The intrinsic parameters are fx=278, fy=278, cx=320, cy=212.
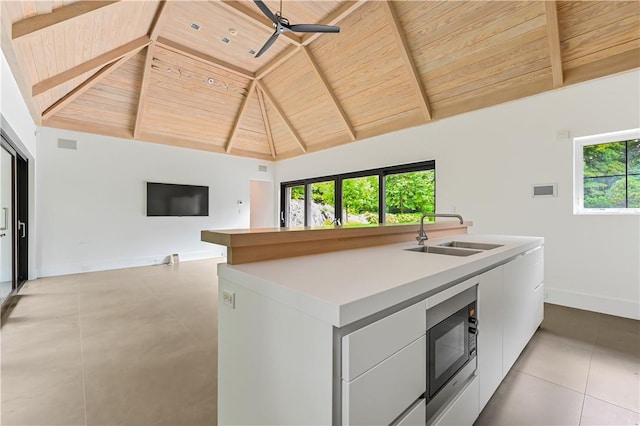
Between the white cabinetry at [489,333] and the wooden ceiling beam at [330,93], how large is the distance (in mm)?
4679

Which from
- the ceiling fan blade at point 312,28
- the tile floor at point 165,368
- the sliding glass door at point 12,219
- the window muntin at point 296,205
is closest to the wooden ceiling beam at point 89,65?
the sliding glass door at point 12,219

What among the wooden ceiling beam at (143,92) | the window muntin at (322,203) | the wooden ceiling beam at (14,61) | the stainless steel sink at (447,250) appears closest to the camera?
the stainless steel sink at (447,250)

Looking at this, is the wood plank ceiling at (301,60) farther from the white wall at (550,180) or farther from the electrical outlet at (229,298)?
the electrical outlet at (229,298)

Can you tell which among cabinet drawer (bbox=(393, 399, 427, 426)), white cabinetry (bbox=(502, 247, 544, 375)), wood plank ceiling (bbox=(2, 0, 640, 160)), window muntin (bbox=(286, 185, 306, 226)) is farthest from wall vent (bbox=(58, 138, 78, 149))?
white cabinetry (bbox=(502, 247, 544, 375))

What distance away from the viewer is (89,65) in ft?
14.0

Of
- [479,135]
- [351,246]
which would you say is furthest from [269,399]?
[479,135]

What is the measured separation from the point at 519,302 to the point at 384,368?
1.74 metres

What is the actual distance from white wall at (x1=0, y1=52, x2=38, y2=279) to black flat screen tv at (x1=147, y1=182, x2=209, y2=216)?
1.81 meters

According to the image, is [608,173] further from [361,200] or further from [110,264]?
[110,264]

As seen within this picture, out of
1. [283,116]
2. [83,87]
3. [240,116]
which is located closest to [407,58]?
[283,116]

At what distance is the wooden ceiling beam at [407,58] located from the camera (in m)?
3.84

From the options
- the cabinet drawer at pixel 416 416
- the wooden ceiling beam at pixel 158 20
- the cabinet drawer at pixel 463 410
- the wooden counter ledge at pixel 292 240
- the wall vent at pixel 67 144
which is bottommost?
the cabinet drawer at pixel 463 410

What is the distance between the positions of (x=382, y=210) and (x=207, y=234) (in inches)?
191

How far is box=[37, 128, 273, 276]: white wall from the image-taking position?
16.9ft
